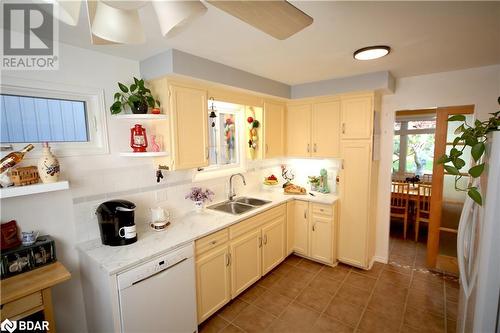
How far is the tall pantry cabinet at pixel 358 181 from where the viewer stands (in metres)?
2.77

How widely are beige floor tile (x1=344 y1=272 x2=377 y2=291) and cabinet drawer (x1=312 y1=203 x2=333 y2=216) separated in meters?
0.76

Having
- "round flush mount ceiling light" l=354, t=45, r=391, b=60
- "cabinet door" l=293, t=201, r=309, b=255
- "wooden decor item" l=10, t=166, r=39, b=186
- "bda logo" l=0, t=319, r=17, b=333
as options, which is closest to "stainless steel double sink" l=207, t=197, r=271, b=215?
"cabinet door" l=293, t=201, r=309, b=255

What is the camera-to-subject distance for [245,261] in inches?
98.4

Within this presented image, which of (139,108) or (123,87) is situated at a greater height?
(123,87)

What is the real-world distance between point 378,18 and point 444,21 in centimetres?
45

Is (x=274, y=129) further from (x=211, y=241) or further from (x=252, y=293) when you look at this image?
(x=252, y=293)

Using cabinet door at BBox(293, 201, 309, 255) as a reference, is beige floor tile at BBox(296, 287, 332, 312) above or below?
below

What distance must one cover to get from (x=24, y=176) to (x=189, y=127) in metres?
1.17

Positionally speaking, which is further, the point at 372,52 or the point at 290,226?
the point at 290,226

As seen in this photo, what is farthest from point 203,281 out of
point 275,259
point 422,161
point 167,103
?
point 422,161

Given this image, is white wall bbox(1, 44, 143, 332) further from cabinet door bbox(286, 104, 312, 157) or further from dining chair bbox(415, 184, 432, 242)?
dining chair bbox(415, 184, 432, 242)

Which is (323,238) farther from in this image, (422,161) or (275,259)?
(422,161)

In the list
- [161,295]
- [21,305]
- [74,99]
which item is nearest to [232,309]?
[161,295]

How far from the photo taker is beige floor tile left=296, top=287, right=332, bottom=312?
237 centimetres
